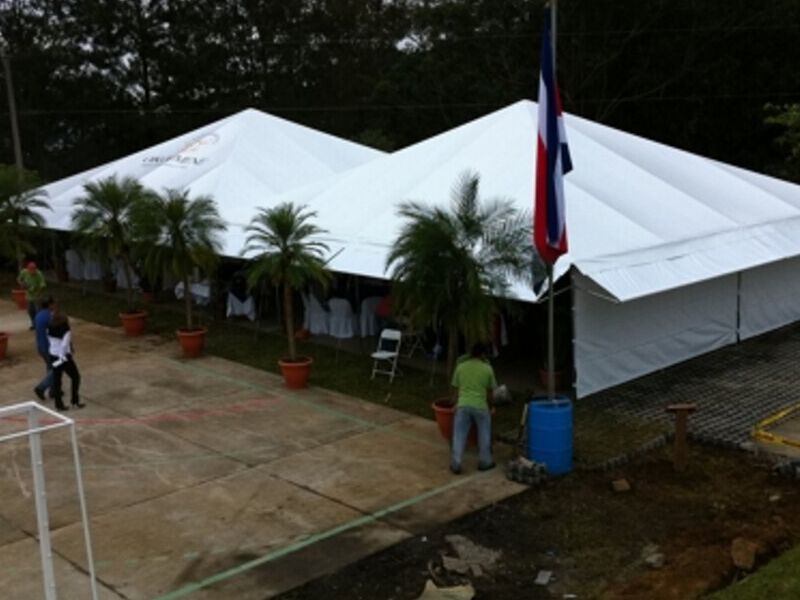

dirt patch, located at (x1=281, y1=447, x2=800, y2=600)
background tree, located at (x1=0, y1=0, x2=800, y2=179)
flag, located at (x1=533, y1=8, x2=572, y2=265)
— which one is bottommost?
dirt patch, located at (x1=281, y1=447, x2=800, y2=600)

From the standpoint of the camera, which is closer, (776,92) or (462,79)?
(776,92)

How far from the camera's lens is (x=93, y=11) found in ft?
132

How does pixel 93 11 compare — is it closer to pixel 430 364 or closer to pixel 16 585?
pixel 430 364

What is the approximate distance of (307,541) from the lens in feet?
26.1

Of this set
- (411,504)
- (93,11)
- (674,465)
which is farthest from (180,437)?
(93,11)

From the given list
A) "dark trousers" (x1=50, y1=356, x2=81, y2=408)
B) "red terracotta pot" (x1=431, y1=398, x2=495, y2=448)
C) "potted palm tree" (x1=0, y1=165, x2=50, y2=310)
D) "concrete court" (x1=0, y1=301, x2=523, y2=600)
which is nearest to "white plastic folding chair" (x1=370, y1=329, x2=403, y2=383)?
"concrete court" (x1=0, y1=301, x2=523, y2=600)

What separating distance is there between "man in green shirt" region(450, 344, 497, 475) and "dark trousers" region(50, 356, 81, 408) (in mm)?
5706

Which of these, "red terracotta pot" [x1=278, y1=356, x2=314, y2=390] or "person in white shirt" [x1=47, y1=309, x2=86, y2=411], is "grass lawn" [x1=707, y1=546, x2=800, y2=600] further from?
"person in white shirt" [x1=47, y1=309, x2=86, y2=411]

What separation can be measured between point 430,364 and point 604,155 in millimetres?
4771

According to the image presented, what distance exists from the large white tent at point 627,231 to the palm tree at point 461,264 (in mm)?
1014

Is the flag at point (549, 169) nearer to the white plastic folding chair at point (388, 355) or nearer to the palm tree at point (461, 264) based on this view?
the palm tree at point (461, 264)

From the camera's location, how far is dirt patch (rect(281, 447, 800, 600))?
276 inches

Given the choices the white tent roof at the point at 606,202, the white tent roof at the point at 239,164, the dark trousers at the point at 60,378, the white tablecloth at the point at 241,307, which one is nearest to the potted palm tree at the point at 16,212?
the white tent roof at the point at 239,164

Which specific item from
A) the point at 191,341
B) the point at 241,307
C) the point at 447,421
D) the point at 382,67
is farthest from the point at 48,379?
the point at 382,67
